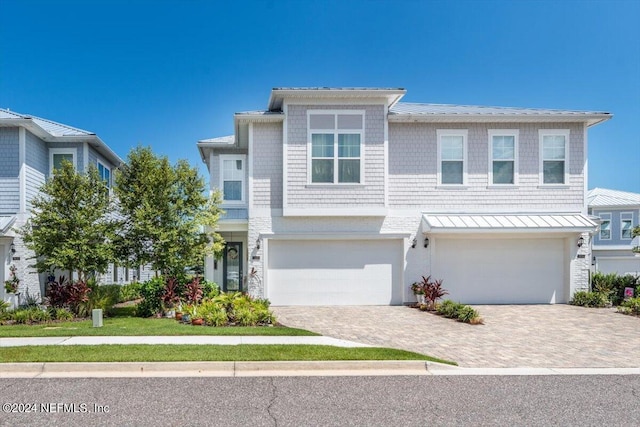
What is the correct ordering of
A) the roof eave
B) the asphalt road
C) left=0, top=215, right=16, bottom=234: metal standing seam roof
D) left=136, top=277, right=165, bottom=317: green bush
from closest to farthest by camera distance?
the asphalt road
left=136, top=277, right=165, bottom=317: green bush
left=0, top=215, right=16, bottom=234: metal standing seam roof
the roof eave

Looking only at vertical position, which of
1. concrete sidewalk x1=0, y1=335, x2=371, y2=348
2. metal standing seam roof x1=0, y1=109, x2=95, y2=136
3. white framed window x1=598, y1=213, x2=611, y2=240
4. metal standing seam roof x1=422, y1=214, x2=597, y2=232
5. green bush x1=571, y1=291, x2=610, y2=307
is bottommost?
green bush x1=571, y1=291, x2=610, y2=307

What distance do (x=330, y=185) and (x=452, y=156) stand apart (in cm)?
458

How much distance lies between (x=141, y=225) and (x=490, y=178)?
1183cm

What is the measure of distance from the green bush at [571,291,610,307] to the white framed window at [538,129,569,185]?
399cm

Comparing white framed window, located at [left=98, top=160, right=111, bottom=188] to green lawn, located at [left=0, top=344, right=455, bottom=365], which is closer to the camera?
green lawn, located at [left=0, top=344, right=455, bottom=365]

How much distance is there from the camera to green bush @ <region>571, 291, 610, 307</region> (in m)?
15.2

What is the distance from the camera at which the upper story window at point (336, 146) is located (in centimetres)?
1514

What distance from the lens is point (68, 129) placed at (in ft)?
56.6

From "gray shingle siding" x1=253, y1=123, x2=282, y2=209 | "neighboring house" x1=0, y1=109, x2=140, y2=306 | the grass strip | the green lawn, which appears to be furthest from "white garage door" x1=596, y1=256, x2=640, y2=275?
"neighboring house" x1=0, y1=109, x2=140, y2=306

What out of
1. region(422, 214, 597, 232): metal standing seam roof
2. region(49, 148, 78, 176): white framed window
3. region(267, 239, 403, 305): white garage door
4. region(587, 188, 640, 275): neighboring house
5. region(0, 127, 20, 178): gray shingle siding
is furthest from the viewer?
region(587, 188, 640, 275): neighboring house

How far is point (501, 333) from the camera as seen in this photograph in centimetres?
1075

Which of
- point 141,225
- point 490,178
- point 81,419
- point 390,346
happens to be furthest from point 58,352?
point 490,178

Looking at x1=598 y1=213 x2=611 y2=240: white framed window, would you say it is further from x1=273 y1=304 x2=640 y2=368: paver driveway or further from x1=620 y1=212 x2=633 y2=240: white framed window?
x1=273 y1=304 x2=640 y2=368: paver driveway

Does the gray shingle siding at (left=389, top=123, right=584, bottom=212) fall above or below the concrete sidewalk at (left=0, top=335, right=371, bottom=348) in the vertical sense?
above
